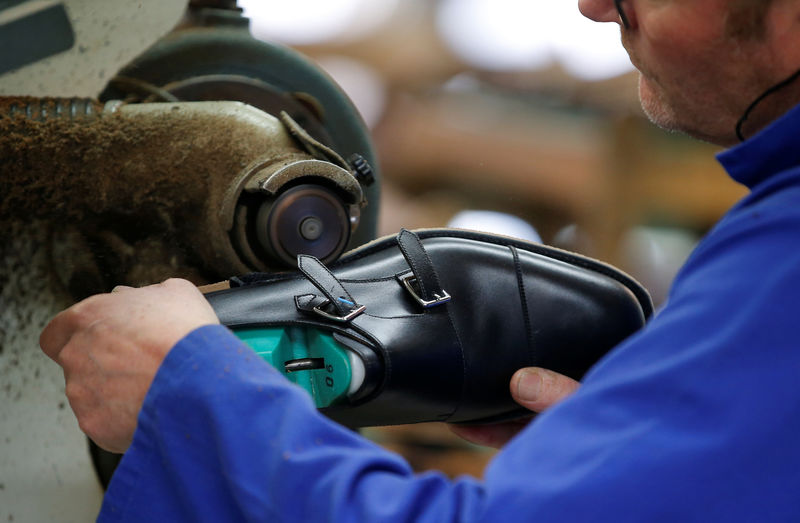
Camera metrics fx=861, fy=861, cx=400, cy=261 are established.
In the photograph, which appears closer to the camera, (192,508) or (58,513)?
(192,508)

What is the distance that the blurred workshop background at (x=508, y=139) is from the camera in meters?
1.72

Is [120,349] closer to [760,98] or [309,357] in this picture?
[309,357]

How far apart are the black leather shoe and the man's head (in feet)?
0.79

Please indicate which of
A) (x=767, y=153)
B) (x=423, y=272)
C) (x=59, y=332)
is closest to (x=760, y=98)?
(x=767, y=153)

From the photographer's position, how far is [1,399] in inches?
28.4

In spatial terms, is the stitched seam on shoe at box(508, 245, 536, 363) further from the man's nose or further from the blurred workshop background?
the blurred workshop background

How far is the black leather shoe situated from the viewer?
0.64m

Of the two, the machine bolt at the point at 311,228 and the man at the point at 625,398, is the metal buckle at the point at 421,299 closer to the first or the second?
the machine bolt at the point at 311,228

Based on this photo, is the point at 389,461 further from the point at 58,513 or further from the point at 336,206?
the point at 58,513

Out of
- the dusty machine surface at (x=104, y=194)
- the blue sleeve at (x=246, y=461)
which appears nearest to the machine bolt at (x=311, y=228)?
the dusty machine surface at (x=104, y=194)

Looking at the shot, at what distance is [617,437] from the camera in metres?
0.35

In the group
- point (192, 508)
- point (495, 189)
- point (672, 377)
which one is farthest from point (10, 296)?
point (495, 189)

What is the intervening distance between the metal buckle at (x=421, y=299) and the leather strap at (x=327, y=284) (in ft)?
0.20

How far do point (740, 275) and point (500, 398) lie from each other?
1.21 ft
